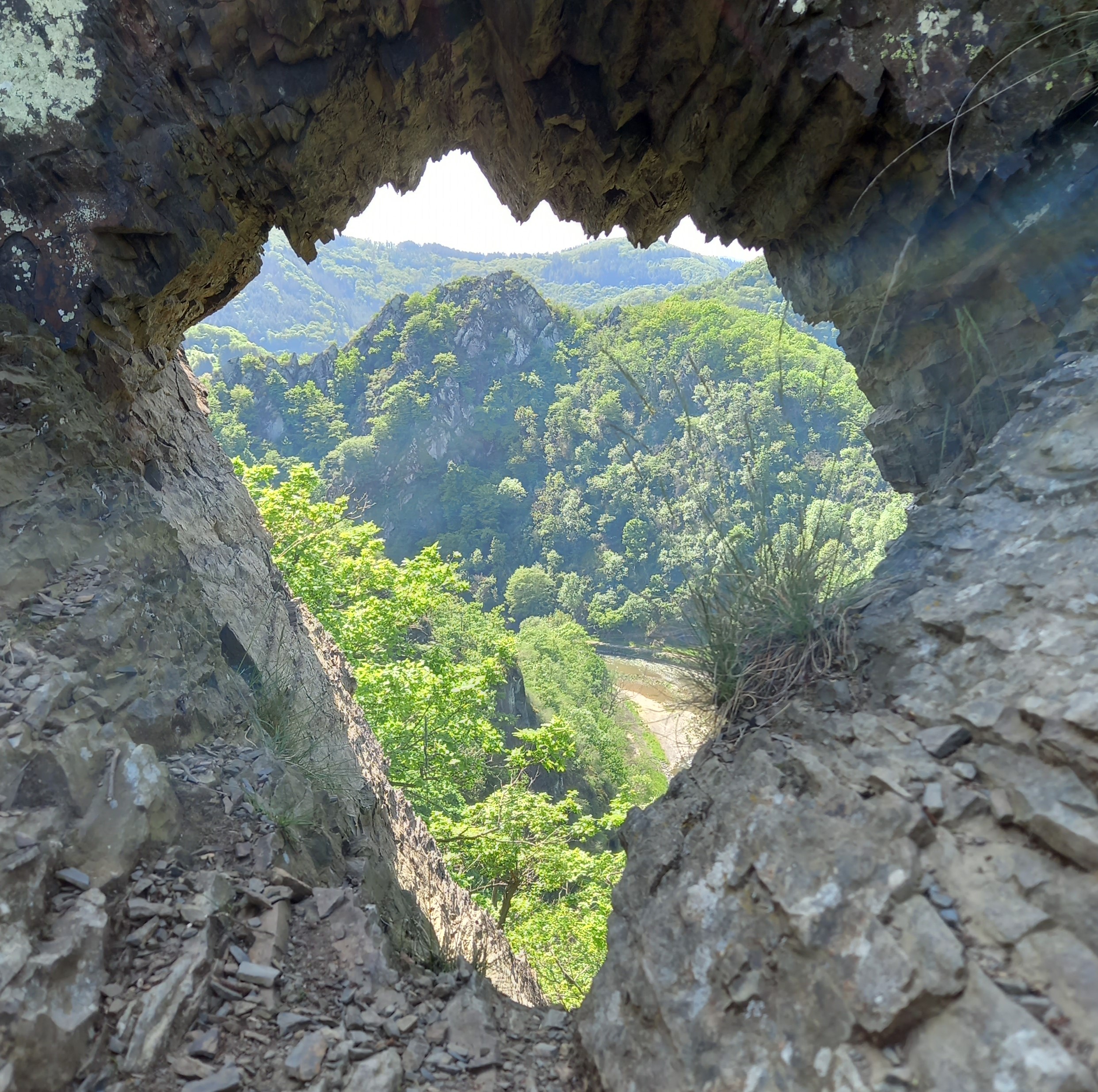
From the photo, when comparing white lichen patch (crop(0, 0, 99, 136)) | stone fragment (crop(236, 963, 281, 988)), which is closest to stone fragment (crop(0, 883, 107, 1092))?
stone fragment (crop(236, 963, 281, 988))

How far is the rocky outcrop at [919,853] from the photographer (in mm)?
1578

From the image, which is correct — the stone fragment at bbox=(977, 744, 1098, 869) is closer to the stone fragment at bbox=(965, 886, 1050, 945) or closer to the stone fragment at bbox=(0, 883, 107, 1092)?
the stone fragment at bbox=(965, 886, 1050, 945)

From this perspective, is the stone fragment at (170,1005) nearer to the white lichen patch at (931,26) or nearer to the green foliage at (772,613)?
the green foliage at (772,613)

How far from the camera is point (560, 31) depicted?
4109 mm

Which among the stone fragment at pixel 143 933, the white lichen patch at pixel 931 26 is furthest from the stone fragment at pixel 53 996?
the white lichen patch at pixel 931 26

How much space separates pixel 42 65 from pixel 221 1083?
4718mm

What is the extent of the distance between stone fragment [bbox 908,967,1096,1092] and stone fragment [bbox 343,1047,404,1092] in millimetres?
1546

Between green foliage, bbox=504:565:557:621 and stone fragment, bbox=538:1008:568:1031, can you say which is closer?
stone fragment, bbox=538:1008:568:1031

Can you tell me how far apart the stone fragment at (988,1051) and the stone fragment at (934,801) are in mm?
423

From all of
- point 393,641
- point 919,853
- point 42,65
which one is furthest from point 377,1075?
point 393,641

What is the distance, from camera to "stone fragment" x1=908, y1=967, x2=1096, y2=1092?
4.55ft

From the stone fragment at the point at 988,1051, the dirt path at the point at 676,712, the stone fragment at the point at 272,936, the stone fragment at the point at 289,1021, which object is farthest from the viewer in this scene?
the dirt path at the point at 676,712

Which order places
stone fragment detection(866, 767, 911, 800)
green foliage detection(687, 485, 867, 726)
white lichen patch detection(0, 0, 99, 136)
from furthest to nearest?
white lichen patch detection(0, 0, 99, 136) → green foliage detection(687, 485, 867, 726) → stone fragment detection(866, 767, 911, 800)

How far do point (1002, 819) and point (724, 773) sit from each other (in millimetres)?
946
